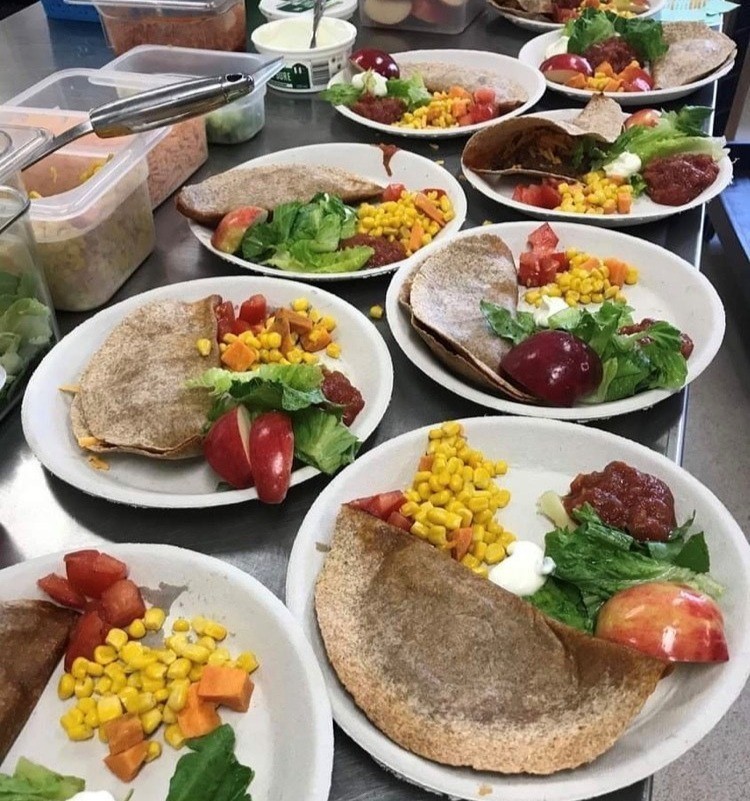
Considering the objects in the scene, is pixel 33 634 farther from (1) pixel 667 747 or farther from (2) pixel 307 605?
(1) pixel 667 747

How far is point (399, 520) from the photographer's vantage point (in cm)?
158

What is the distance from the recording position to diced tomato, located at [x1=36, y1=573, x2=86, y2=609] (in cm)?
140

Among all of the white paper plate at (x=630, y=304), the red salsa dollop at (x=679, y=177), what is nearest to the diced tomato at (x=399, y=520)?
the white paper plate at (x=630, y=304)

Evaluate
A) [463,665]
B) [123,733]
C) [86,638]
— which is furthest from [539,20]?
[123,733]

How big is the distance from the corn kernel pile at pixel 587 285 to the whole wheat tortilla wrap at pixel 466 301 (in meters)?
0.10

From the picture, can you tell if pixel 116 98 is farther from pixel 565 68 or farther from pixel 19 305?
pixel 565 68

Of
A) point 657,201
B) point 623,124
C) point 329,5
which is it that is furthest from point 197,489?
point 329,5

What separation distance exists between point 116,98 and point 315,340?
1.33m

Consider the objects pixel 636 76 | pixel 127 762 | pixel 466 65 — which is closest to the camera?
pixel 127 762

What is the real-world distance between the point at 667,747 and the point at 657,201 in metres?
1.95

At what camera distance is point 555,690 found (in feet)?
4.15

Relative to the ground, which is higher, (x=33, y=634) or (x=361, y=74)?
(x=361, y=74)

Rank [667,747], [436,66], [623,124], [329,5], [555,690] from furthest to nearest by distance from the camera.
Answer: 1. [329,5]
2. [436,66]
3. [623,124]
4. [555,690]
5. [667,747]

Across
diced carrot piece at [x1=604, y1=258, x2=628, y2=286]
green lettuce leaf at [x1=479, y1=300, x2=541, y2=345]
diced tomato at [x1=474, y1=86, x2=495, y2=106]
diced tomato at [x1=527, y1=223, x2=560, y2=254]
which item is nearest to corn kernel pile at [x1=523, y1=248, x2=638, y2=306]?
diced carrot piece at [x1=604, y1=258, x2=628, y2=286]
